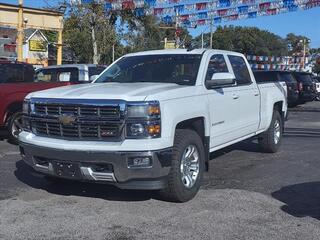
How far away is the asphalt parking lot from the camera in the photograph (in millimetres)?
5500

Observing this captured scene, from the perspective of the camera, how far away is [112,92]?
639 cm

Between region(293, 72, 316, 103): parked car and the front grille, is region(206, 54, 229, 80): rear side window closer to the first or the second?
the front grille

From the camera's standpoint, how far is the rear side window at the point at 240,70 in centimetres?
876

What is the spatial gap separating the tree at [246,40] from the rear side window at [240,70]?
2991 inches

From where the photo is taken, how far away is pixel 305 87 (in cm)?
2616

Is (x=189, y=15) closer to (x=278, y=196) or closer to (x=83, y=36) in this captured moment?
(x=83, y=36)

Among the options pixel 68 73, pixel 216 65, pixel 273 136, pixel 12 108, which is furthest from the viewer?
pixel 68 73

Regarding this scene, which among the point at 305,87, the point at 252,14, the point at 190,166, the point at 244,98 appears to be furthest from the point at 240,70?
the point at 252,14

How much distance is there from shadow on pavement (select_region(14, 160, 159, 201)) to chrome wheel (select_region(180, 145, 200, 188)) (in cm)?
46

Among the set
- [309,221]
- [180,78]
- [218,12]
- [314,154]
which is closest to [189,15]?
[218,12]

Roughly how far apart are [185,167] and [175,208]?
0.55 meters

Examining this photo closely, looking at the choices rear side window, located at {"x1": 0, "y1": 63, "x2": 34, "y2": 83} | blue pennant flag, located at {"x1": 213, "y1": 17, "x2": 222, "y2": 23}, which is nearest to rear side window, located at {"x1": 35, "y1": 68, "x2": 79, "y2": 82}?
rear side window, located at {"x1": 0, "y1": 63, "x2": 34, "y2": 83}

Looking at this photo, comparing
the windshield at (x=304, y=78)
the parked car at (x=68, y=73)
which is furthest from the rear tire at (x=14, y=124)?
the windshield at (x=304, y=78)

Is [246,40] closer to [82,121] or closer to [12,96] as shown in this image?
[12,96]
